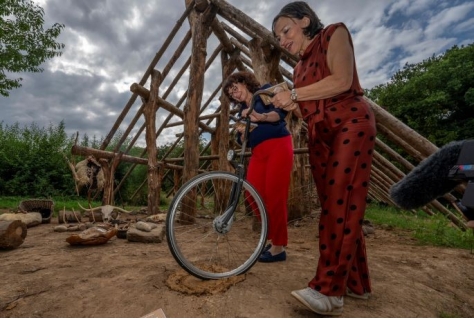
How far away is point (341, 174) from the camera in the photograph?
4.87ft

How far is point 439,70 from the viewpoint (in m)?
17.4

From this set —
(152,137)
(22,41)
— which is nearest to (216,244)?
(152,137)

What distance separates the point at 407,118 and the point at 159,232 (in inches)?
726

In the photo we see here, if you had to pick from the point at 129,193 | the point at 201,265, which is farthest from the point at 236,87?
the point at 129,193

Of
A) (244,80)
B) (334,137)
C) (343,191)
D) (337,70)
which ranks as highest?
(244,80)

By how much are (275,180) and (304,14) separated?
123 cm

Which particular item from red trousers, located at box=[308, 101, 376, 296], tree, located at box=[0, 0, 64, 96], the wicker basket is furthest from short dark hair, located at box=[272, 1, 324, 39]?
tree, located at box=[0, 0, 64, 96]

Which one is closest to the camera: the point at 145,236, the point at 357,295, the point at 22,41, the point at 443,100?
the point at 357,295

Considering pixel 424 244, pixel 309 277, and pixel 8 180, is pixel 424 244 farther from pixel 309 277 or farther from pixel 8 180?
pixel 8 180

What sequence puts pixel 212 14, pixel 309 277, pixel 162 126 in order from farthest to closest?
pixel 162 126, pixel 212 14, pixel 309 277

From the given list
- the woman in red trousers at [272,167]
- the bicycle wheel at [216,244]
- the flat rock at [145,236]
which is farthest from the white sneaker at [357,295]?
the flat rock at [145,236]

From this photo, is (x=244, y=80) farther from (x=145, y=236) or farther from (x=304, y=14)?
(x=145, y=236)

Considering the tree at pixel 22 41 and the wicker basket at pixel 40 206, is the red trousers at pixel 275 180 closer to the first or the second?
the wicker basket at pixel 40 206

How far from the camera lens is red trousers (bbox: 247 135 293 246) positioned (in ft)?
7.58
